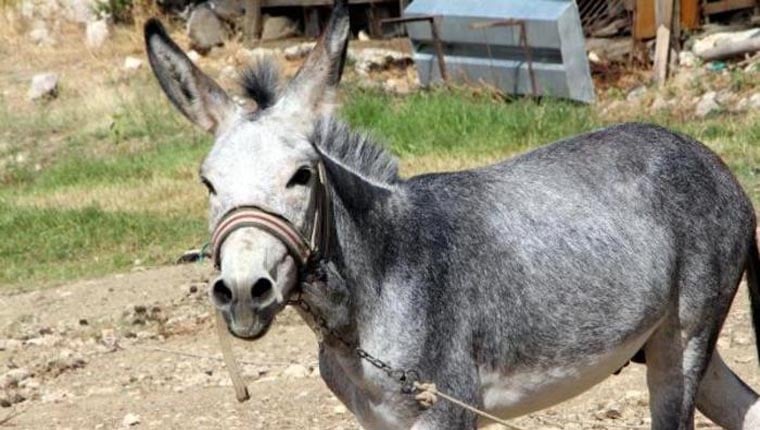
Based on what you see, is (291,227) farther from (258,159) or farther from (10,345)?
(10,345)

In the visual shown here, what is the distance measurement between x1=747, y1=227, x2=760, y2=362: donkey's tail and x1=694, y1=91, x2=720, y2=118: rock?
8.89 meters

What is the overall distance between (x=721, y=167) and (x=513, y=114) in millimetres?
9206

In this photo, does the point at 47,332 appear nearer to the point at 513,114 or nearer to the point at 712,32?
the point at 513,114

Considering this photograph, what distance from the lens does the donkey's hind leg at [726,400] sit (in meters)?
6.25

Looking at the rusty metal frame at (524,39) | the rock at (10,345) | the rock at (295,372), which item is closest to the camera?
the rock at (295,372)

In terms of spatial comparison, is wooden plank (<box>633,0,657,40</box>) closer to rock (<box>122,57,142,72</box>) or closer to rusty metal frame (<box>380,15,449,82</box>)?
rusty metal frame (<box>380,15,449,82</box>)

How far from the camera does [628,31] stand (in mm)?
18531

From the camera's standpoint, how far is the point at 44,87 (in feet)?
72.6

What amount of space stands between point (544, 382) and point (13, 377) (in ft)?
15.2

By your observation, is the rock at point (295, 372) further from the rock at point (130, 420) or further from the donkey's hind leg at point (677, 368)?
the donkey's hind leg at point (677, 368)

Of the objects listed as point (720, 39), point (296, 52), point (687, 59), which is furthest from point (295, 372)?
point (296, 52)

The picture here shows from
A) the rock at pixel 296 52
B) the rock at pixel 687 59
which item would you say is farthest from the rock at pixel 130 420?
the rock at pixel 296 52

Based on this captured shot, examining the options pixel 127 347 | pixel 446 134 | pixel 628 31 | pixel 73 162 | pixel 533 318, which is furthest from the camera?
pixel 628 31

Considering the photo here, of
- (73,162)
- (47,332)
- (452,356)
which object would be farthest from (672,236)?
(73,162)
